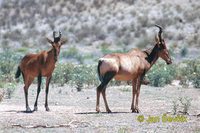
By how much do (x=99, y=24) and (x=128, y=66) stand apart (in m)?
47.1

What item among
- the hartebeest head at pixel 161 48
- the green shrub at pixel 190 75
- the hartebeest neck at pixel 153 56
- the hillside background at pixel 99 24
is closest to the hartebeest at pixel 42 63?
the hartebeest neck at pixel 153 56

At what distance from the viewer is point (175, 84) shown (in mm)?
33625

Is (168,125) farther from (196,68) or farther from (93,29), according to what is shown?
(93,29)

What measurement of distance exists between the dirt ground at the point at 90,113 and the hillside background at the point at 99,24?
26.6 m

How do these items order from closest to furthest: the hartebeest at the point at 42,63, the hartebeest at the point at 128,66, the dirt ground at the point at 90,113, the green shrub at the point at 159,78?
the dirt ground at the point at 90,113
the hartebeest at the point at 128,66
the hartebeest at the point at 42,63
the green shrub at the point at 159,78

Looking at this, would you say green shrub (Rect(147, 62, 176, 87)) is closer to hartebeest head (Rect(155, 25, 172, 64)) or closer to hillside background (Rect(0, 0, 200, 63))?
hartebeest head (Rect(155, 25, 172, 64))

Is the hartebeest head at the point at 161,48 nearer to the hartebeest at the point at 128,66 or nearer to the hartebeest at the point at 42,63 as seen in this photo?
the hartebeest at the point at 128,66

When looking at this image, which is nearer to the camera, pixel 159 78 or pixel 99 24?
pixel 159 78

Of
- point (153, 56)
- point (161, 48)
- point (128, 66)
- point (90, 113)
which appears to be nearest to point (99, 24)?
point (161, 48)

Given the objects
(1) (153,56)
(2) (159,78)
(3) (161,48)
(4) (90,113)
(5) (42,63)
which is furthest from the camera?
(2) (159,78)

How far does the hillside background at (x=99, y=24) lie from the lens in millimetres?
59938

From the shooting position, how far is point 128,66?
20.2 meters

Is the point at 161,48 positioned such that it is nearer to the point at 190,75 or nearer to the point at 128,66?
the point at 128,66

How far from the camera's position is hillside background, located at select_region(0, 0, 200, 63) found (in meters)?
59.9
